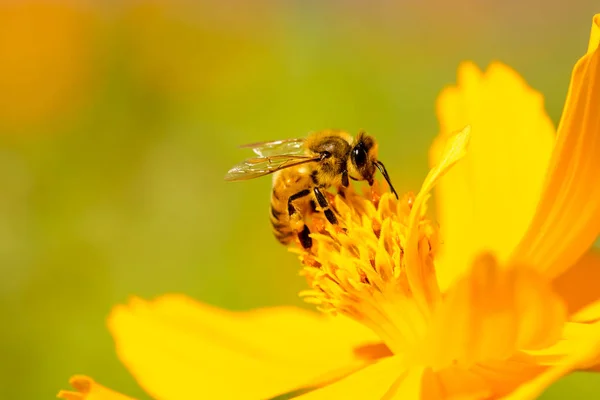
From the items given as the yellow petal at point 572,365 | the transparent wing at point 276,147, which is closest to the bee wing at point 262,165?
the transparent wing at point 276,147

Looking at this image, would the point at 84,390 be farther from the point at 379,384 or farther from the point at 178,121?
the point at 178,121

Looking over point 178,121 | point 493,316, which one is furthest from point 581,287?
point 178,121

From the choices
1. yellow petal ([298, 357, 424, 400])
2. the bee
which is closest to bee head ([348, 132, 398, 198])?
the bee

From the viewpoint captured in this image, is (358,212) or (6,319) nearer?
(358,212)

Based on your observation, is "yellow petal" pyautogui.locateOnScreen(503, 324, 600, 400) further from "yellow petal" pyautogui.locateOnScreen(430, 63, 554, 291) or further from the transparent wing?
the transparent wing

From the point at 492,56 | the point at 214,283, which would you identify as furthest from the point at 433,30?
the point at 214,283

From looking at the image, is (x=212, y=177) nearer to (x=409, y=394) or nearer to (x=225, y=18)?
(x=225, y=18)
